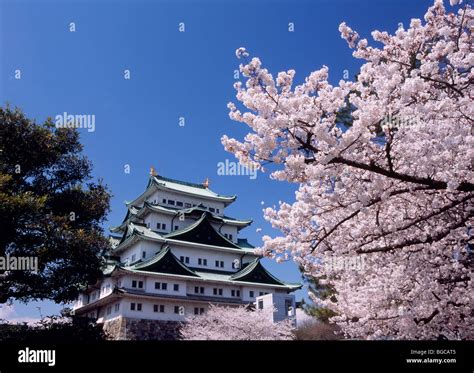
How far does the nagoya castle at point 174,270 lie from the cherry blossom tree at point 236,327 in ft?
4.71

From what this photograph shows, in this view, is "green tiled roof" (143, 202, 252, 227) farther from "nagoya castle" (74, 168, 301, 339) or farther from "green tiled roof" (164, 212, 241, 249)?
"green tiled roof" (164, 212, 241, 249)

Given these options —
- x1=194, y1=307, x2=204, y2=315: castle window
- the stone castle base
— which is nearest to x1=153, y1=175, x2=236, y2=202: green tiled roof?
x1=194, y1=307, x2=204, y2=315: castle window

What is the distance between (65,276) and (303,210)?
13.8 metres

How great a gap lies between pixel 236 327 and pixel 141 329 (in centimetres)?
607

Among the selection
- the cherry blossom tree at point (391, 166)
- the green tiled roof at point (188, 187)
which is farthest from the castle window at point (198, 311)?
the cherry blossom tree at point (391, 166)

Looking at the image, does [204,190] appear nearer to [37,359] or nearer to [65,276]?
[65,276]

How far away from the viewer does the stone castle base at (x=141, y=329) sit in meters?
22.4

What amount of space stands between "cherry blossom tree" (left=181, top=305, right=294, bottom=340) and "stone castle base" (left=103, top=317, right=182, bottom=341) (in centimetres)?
87

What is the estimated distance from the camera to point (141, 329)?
2300 cm

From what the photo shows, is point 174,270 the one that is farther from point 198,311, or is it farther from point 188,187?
point 188,187

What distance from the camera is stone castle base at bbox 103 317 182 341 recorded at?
73.4 ft

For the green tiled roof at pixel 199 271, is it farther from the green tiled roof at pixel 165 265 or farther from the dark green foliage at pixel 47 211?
the dark green foliage at pixel 47 211

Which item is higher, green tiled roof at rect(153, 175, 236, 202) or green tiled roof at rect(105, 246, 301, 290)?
green tiled roof at rect(153, 175, 236, 202)

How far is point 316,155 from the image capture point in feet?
17.1
